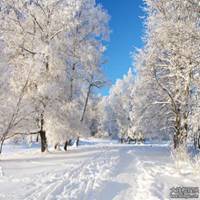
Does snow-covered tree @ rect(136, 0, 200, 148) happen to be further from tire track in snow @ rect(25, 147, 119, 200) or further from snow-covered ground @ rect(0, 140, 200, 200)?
tire track in snow @ rect(25, 147, 119, 200)

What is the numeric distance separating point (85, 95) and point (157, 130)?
6.87 m

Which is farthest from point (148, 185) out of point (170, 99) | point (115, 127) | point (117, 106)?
point (115, 127)

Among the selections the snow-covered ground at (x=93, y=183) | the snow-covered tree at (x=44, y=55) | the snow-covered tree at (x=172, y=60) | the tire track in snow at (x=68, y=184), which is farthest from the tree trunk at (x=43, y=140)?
the tire track in snow at (x=68, y=184)

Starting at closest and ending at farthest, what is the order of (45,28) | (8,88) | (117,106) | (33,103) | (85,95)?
1. (8,88)
2. (33,103)
3. (45,28)
4. (85,95)
5. (117,106)

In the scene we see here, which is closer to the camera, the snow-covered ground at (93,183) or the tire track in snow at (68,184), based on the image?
the tire track in snow at (68,184)

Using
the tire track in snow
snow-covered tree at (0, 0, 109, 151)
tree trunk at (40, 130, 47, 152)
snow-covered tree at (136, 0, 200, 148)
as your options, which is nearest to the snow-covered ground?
the tire track in snow

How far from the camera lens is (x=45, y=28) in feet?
73.6

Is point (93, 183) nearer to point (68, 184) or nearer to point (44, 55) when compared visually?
point (68, 184)

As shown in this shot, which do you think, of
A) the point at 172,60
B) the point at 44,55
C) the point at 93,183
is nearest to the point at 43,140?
the point at 44,55

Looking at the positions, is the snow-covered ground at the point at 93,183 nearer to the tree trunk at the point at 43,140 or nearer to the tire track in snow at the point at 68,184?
the tire track in snow at the point at 68,184

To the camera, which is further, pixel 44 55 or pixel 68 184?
pixel 44 55

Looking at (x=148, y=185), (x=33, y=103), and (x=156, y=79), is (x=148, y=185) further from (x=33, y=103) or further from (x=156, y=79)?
(x=33, y=103)

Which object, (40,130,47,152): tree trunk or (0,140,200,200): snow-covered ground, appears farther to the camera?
(40,130,47,152): tree trunk

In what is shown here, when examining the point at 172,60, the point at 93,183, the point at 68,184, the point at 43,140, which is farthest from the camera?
the point at 43,140
